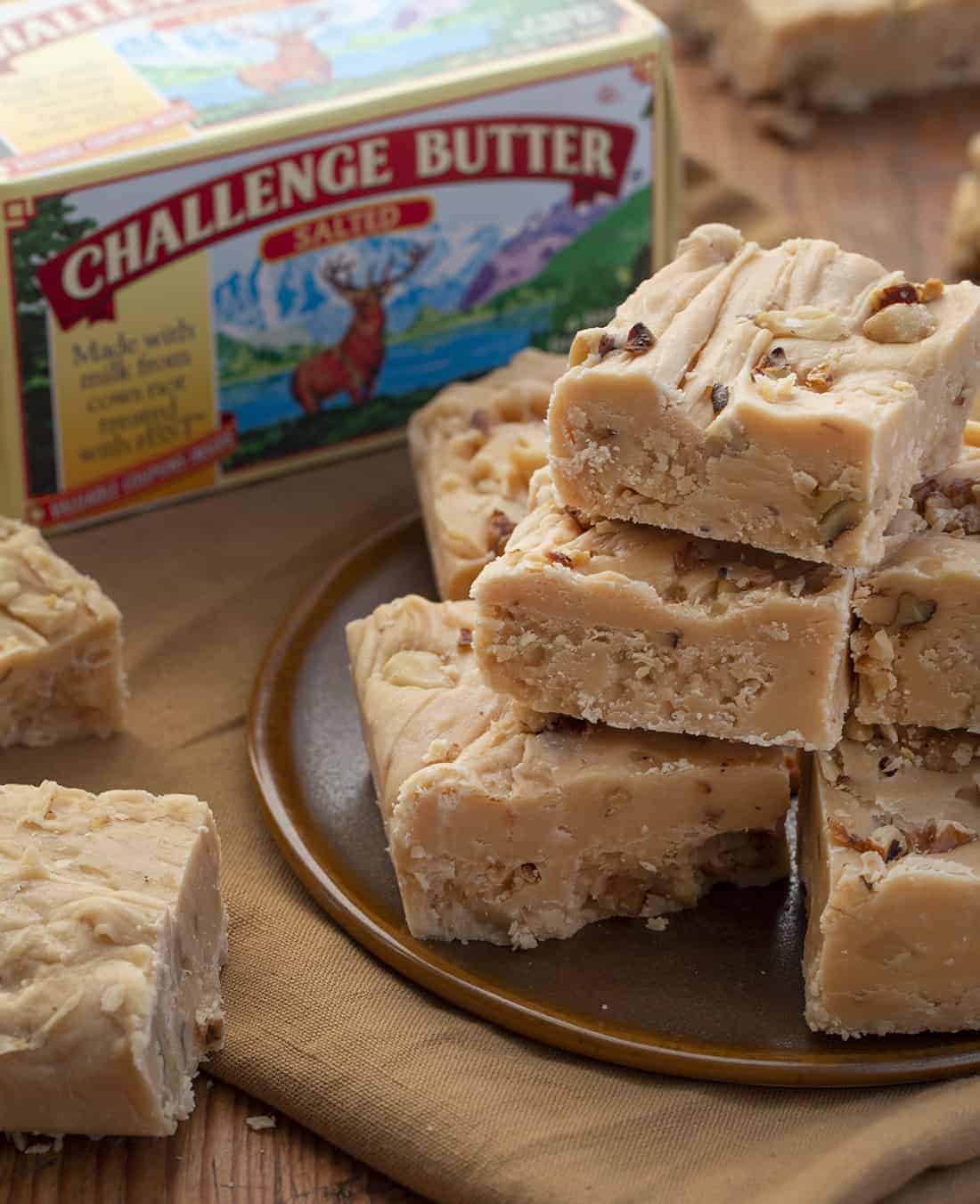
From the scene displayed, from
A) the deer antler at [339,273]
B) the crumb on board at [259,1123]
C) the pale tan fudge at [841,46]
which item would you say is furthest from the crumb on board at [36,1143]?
the pale tan fudge at [841,46]

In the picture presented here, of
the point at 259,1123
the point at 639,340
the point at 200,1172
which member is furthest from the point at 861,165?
the point at 200,1172

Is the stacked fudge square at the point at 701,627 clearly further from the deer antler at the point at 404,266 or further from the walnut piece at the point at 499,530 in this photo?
the deer antler at the point at 404,266

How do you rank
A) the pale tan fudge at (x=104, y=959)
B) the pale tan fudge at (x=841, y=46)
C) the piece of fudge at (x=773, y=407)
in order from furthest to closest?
1. the pale tan fudge at (x=841, y=46)
2. the piece of fudge at (x=773, y=407)
3. the pale tan fudge at (x=104, y=959)

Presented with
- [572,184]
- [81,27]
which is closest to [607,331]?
[572,184]

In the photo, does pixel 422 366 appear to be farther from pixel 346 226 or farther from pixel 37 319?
pixel 37 319

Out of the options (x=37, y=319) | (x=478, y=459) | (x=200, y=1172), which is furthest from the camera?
(x=37, y=319)

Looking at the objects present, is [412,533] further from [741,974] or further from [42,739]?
[741,974]
